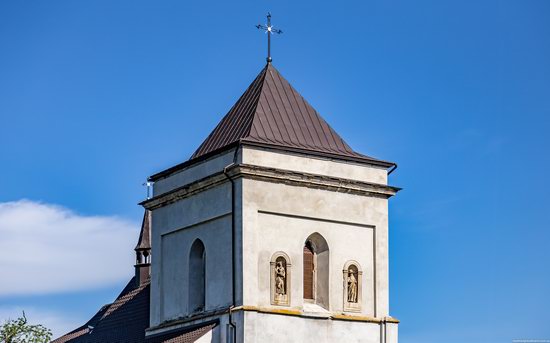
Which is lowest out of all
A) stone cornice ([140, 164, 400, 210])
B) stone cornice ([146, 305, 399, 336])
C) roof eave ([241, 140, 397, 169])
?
stone cornice ([146, 305, 399, 336])

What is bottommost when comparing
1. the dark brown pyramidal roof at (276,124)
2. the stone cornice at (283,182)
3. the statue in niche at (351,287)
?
the statue in niche at (351,287)

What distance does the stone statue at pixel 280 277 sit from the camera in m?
50.2

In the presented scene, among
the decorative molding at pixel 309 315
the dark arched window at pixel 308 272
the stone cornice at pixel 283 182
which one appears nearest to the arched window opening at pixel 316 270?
the dark arched window at pixel 308 272

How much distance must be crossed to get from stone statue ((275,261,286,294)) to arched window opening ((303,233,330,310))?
903mm

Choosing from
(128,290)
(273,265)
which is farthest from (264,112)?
(128,290)

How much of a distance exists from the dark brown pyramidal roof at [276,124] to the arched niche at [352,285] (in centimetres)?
334

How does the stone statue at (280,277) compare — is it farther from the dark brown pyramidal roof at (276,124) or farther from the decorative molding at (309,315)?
the dark brown pyramidal roof at (276,124)

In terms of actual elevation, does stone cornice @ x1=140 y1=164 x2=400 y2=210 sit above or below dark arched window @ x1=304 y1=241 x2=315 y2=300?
above

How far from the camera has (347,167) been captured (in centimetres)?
5212

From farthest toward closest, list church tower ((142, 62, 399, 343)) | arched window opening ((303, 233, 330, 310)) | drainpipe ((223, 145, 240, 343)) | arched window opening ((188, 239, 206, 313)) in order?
arched window opening ((188, 239, 206, 313)), arched window opening ((303, 233, 330, 310)), church tower ((142, 62, 399, 343)), drainpipe ((223, 145, 240, 343))

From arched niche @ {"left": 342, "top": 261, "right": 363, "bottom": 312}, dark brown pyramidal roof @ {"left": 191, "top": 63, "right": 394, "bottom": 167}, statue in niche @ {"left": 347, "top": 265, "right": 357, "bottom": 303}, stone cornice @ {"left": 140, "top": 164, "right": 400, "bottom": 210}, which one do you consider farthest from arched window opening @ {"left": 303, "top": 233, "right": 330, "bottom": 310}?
dark brown pyramidal roof @ {"left": 191, "top": 63, "right": 394, "bottom": 167}

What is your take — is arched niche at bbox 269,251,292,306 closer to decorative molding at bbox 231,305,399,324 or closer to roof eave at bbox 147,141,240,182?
decorative molding at bbox 231,305,399,324

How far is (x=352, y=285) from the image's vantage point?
169 feet

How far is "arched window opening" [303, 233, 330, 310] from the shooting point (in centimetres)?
5112
